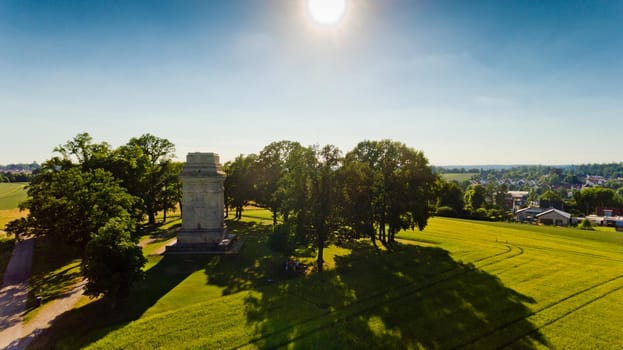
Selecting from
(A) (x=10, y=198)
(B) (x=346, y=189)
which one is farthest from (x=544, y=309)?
(A) (x=10, y=198)

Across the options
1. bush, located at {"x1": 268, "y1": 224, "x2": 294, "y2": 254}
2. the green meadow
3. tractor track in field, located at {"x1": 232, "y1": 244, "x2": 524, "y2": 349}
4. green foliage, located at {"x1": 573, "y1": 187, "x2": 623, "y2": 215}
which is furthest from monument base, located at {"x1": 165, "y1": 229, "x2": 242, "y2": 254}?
green foliage, located at {"x1": 573, "y1": 187, "x2": 623, "y2": 215}

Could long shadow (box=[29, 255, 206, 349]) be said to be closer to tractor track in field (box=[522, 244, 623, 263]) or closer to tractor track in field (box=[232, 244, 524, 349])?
tractor track in field (box=[232, 244, 524, 349])

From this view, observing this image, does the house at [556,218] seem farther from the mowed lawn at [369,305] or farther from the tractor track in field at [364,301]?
the tractor track in field at [364,301]

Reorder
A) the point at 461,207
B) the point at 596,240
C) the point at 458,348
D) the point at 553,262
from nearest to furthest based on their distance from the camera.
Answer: the point at 458,348
the point at 553,262
the point at 596,240
the point at 461,207

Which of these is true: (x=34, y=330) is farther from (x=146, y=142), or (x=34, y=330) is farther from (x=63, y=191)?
(x=146, y=142)

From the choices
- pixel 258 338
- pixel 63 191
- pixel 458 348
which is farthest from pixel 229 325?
pixel 63 191

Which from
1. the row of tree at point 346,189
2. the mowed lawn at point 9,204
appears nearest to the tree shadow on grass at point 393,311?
the row of tree at point 346,189

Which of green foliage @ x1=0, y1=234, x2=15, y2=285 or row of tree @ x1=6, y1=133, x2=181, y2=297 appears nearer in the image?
row of tree @ x1=6, y1=133, x2=181, y2=297
